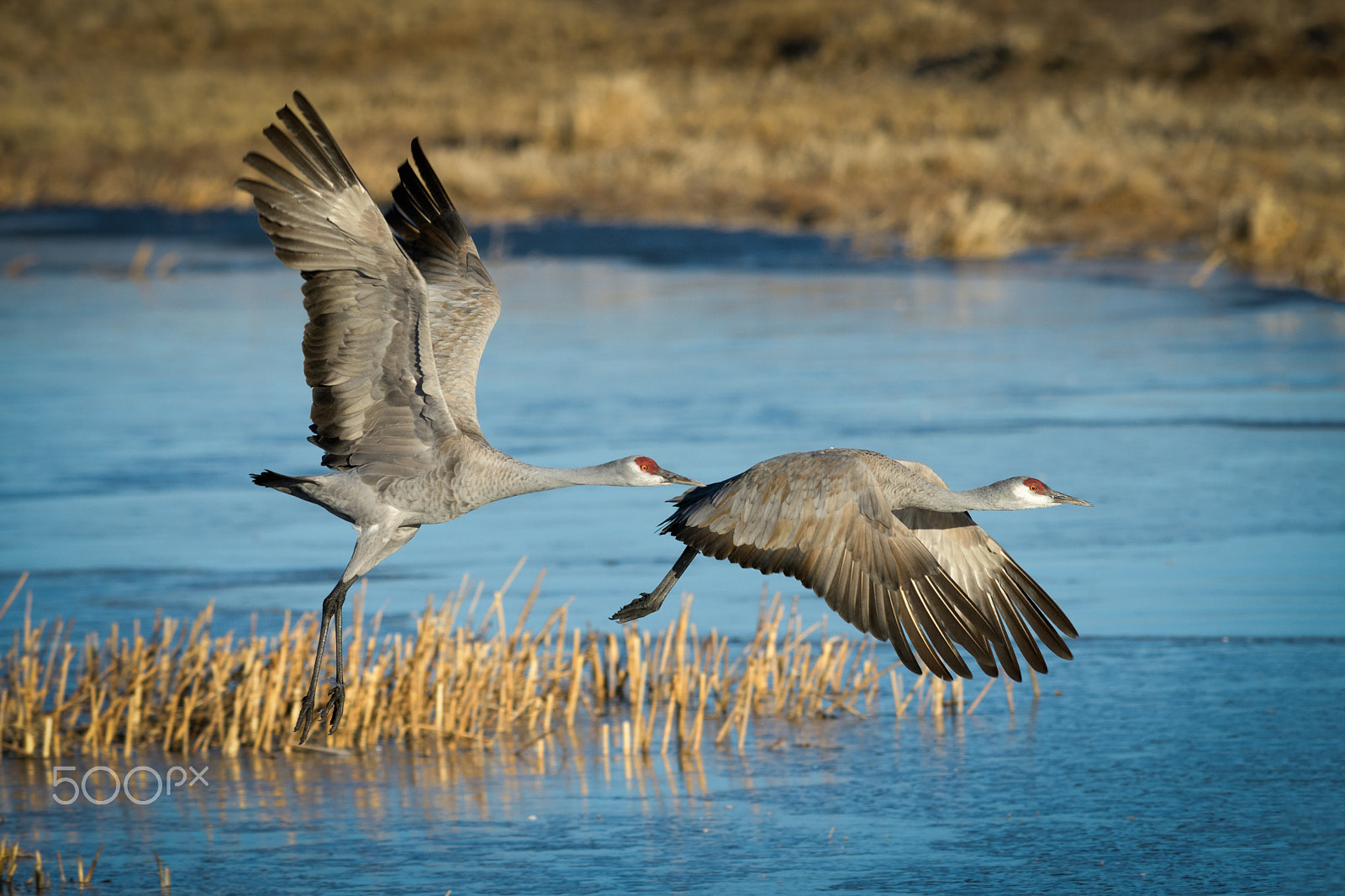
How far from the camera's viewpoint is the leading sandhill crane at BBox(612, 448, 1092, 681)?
6.18 m

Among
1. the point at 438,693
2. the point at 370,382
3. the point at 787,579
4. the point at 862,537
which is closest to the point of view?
the point at 862,537

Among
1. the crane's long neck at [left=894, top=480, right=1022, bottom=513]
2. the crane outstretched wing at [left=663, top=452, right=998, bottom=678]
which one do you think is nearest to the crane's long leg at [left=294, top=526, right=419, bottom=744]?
the crane outstretched wing at [left=663, top=452, right=998, bottom=678]

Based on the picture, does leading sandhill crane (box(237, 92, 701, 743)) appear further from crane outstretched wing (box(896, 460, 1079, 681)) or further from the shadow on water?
crane outstretched wing (box(896, 460, 1079, 681))

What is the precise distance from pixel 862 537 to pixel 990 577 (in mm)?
829

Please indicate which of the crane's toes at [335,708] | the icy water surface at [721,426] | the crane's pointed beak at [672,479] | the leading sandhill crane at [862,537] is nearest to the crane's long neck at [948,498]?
A: the leading sandhill crane at [862,537]

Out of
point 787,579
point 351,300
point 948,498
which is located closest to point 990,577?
point 948,498

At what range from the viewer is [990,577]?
270 inches

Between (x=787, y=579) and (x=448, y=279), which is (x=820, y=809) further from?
(x=787, y=579)

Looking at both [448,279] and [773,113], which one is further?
[773,113]

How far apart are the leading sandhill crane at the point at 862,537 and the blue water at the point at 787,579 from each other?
1.02 metres

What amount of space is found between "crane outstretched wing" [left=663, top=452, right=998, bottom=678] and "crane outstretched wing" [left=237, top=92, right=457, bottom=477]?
1.24 meters

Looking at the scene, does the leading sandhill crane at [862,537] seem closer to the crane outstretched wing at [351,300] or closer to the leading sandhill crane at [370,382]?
the leading sandhill crane at [370,382]

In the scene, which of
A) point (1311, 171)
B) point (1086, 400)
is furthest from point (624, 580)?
point (1311, 171)

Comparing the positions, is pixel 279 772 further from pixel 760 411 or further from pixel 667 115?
pixel 667 115
